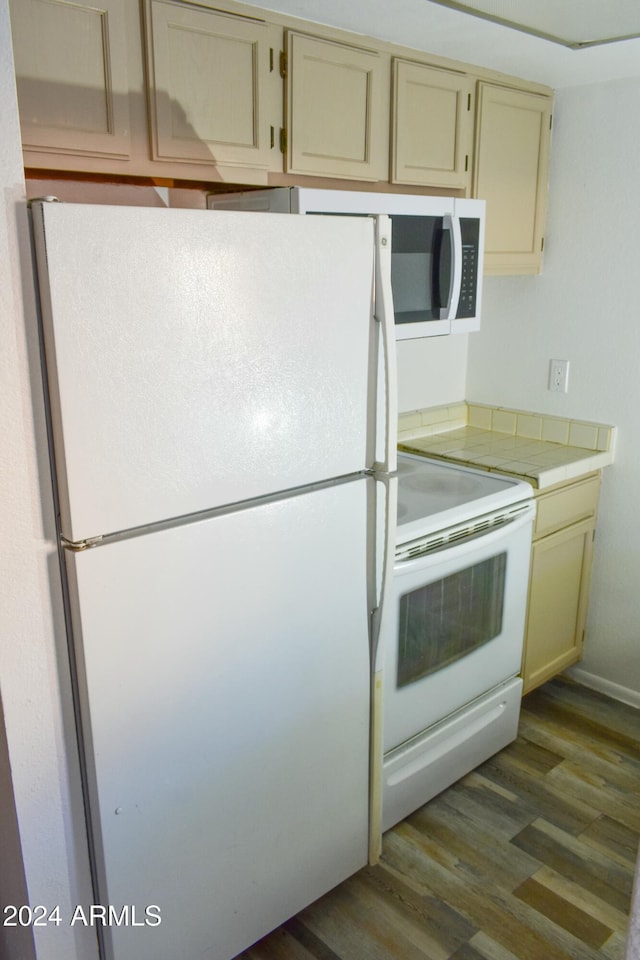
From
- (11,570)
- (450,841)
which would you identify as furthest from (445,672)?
(11,570)

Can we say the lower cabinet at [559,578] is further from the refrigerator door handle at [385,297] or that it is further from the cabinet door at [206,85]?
the cabinet door at [206,85]

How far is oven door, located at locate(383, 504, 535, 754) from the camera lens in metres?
2.04

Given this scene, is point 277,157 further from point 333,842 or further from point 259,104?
point 333,842

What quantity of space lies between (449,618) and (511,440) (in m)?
1.05

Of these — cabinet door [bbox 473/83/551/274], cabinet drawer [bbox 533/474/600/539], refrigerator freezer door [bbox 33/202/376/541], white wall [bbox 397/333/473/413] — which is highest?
cabinet door [bbox 473/83/551/274]

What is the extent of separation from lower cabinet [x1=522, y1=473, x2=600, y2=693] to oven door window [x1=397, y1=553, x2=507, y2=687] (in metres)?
0.32

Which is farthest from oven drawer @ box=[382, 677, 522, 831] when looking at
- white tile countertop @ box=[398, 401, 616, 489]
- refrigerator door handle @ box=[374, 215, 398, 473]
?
refrigerator door handle @ box=[374, 215, 398, 473]

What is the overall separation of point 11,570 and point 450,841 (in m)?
1.56

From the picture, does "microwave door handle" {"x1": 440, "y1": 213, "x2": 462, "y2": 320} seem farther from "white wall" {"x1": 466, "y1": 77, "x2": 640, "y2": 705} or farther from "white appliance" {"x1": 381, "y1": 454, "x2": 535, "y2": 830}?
"white wall" {"x1": 466, "y1": 77, "x2": 640, "y2": 705}

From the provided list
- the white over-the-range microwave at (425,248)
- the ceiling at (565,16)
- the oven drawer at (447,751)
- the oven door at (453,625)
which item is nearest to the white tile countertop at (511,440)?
the oven door at (453,625)

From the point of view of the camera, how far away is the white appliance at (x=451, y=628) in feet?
6.73

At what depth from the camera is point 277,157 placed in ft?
6.26

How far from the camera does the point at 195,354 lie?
1.36m

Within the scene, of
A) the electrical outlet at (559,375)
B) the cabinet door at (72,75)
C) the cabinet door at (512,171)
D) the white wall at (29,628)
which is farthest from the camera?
the electrical outlet at (559,375)
